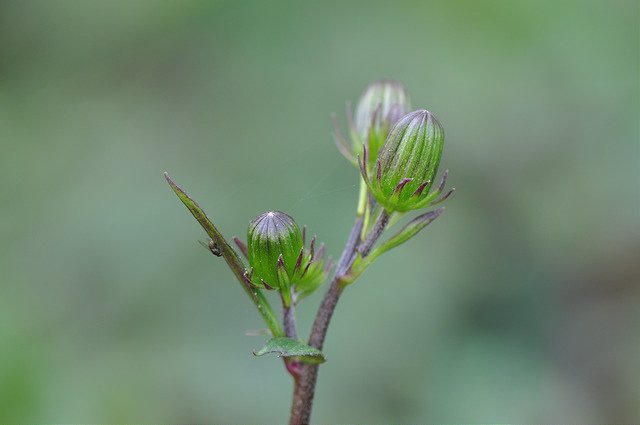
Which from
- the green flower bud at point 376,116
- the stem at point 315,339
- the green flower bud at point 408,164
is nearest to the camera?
the stem at point 315,339

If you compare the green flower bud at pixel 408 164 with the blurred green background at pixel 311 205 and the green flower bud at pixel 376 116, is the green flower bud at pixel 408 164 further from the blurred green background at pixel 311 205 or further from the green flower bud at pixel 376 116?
the blurred green background at pixel 311 205

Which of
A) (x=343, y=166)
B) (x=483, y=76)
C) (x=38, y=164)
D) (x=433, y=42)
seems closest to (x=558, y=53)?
(x=483, y=76)

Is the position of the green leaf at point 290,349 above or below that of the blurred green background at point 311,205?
below

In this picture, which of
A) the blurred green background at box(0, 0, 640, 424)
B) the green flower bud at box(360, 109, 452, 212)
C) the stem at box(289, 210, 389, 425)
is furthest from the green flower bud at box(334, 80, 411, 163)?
the blurred green background at box(0, 0, 640, 424)

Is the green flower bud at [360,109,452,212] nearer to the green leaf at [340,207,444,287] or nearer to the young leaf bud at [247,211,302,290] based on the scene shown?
the green leaf at [340,207,444,287]

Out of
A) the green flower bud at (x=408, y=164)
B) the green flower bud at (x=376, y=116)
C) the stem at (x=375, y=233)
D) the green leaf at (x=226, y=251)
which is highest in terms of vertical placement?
the green flower bud at (x=376, y=116)

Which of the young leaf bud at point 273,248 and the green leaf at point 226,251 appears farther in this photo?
the young leaf bud at point 273,248

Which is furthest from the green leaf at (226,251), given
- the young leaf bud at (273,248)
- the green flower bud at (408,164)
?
the green flower bud at (408,164)

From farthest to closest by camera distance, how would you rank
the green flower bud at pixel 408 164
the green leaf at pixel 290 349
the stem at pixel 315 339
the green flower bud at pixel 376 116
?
1. the green flower bud at pixel 376 116
2. the green flower bud at pixel 408 164
3. the stem at pixel 315 339
4. the green leaf at pixel 290 349
